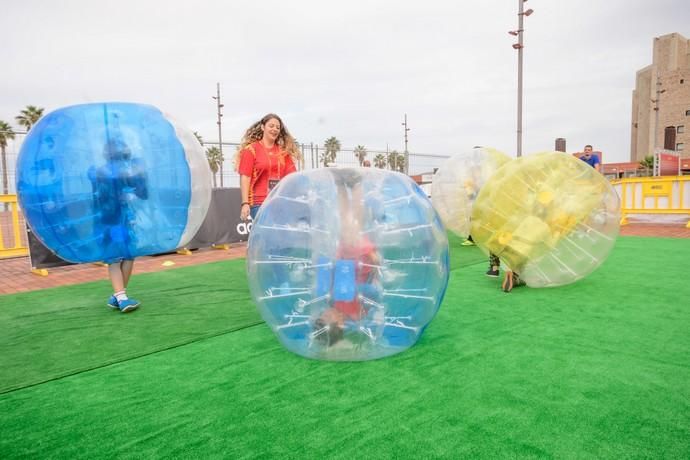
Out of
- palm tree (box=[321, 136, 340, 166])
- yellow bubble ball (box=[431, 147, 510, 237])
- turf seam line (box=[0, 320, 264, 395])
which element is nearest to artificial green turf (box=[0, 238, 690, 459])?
turf seam line (box=[0, 320, 264, 395])

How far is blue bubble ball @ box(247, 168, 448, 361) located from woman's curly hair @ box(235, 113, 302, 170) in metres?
1.43

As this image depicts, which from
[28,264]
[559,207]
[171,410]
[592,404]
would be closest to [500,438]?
[592,404]

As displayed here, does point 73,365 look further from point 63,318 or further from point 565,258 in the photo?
point 565,258

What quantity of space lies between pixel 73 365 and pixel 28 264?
5.57m

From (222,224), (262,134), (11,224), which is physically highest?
(262,134)

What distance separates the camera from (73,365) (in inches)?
103

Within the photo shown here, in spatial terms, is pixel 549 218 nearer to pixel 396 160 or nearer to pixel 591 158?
pixel 591 158

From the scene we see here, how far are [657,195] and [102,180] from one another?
11820 mm

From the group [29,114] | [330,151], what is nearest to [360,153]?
[330,151]

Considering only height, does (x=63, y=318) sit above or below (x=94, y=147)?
below

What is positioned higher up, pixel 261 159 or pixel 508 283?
pixel 261 159

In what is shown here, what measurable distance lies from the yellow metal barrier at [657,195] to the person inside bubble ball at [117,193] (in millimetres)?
10941

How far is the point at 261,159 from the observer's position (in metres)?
3.81

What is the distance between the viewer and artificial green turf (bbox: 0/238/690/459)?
1688 mm
